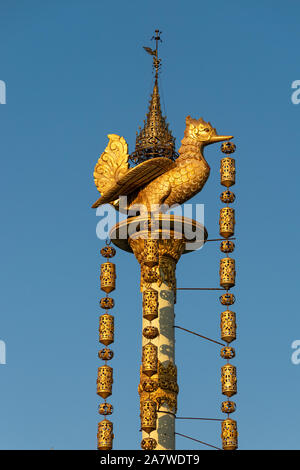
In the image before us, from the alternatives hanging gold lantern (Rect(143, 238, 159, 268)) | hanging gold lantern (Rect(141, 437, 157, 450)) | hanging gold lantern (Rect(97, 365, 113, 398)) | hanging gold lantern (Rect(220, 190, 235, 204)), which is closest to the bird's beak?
hanging gold lantern (Rect(220, 190, 235, 204))

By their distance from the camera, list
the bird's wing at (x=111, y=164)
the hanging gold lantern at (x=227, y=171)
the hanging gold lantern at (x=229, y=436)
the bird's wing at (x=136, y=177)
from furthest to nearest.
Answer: the bird's wing at (x=111, y=164), the bird's wing at (x=136, y=177), the hanging gold lantern at (x=227, y=171), the hanging gold lantern at (x=229, y=436)

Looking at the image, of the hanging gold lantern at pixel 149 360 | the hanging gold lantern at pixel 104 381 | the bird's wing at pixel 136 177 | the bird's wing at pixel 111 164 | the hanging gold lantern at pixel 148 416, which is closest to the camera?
the hanging gold lantern at pixel 148 416

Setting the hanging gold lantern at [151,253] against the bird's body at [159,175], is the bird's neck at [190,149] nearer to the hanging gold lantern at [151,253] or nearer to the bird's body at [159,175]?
the bird's body at [159,175]

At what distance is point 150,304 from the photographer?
56000 mm

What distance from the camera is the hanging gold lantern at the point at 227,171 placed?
187ft

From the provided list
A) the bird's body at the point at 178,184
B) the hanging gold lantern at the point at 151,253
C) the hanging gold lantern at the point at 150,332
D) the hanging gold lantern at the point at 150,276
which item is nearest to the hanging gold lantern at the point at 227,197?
the bird's body at the point at 178,184

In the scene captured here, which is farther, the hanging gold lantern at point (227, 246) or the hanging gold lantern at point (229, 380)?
the hanging gold lantern at point (227, 246)

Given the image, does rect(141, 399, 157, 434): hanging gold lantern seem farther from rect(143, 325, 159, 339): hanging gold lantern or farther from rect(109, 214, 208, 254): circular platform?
rect(109, 214, 208, 254): circular platform

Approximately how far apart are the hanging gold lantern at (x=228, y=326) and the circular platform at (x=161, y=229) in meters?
3.71

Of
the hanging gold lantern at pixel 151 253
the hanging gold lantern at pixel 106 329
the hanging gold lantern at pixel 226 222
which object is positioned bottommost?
the hanging gold lantern at pixel 106 329

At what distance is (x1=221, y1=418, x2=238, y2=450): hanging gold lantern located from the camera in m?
54.8

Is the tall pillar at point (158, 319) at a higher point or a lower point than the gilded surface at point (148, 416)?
higher
